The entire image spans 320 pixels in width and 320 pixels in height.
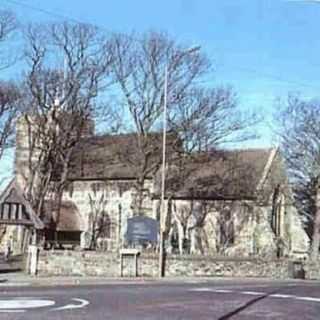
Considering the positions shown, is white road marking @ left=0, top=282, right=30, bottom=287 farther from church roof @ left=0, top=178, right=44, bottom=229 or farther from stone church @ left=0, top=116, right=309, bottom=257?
stone church @ left=0, top=116, right=309, bottom=257

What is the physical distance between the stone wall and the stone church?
491 inches

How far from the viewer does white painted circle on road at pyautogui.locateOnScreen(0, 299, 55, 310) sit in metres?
18.4

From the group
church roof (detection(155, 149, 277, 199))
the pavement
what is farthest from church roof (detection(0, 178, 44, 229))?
church roof (detection(155, 149, 277, 199))

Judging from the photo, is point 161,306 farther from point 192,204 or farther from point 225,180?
point 192,204

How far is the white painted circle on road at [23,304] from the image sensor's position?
1836 centimetres

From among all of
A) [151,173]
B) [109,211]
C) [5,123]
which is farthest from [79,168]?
[5,123]

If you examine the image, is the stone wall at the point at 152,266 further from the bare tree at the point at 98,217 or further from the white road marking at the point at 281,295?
the bare tree at the point at 98,217

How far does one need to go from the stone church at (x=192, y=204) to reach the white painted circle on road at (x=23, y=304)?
1535 inches

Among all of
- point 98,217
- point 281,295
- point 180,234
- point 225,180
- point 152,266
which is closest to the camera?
point 281,295

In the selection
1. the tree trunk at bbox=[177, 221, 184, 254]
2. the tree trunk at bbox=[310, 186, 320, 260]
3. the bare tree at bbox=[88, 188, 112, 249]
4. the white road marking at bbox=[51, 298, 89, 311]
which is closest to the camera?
the white road marking at bbox=[51, 298, 89, 311]

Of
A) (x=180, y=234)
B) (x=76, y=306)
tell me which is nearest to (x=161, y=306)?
(x=76, y=306)

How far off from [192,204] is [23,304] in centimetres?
4650

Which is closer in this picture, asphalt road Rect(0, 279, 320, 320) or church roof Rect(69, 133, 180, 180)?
asphalt road Rect(0, 279, 320, 320)

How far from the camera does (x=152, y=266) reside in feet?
142
